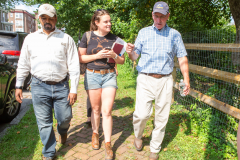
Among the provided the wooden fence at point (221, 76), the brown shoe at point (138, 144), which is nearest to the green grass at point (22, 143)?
the brown shoe at point (138, 144)

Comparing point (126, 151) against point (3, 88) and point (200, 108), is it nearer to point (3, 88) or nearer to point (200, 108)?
point (200, 108)

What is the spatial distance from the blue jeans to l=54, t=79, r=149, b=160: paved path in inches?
16.5

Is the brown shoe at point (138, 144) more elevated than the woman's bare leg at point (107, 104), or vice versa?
the woman's bare leg at point (107, 104)

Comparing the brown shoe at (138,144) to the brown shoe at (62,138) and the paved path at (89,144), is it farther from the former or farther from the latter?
the brown shoe at (62,138)

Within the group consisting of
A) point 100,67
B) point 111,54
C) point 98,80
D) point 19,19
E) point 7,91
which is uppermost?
point 19,19

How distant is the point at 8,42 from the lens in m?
6.96

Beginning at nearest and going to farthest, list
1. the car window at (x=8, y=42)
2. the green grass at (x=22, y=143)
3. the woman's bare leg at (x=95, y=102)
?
the woman's bare leg at (x=95, y=102) → the green grass at (x=22, y=143) → the car window at (x=8, y=42)

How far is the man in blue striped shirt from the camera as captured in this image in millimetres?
2895

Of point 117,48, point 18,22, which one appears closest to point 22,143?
point 117,48

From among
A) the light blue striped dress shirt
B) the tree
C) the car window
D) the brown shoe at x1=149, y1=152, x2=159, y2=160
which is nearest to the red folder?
the light blue striped dress shirt

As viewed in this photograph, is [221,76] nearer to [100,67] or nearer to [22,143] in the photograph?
[100,67]

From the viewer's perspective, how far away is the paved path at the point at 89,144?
3229 millimetres

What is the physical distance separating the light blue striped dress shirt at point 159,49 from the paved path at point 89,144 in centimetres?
134

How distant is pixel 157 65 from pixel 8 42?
19.5ft
